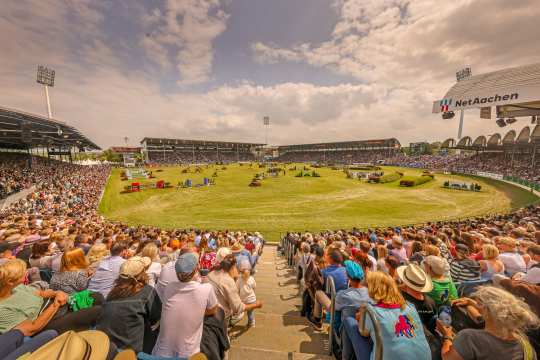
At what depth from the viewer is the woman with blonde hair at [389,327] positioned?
230 cm

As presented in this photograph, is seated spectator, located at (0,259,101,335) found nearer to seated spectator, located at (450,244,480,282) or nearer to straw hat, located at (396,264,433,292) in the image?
straw hat, located at (396,264,433,292)

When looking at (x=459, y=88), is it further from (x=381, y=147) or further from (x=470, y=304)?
(x=381, y=147)

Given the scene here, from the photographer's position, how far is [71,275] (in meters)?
3.64

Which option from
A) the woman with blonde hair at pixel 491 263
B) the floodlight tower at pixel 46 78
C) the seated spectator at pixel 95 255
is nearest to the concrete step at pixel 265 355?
the seated spectator at pixel 95 255

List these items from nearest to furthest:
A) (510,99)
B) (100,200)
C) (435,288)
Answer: (435,288) < (510,99) < (100,200)

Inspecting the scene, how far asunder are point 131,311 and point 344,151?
11359 centimetres

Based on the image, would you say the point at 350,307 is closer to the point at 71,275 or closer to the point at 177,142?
the point at 71,275

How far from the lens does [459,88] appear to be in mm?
27406

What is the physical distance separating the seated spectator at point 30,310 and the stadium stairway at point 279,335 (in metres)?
2.33

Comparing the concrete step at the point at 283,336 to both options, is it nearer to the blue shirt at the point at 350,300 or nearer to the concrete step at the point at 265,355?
the concrete step at the point at 265,355

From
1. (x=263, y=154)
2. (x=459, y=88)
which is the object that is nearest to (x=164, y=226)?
(x=459, y=88)

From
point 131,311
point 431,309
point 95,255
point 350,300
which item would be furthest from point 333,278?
point 95,255

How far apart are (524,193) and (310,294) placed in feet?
128

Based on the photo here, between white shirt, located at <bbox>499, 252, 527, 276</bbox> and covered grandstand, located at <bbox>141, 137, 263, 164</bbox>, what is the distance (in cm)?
9766
